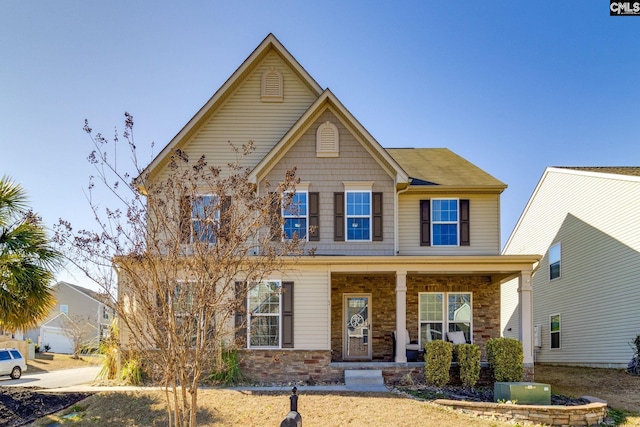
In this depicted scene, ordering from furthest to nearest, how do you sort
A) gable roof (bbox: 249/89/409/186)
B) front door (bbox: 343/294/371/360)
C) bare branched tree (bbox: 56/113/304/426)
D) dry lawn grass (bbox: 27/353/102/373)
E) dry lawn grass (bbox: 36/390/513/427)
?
dry lawn grass (bbox: 27/353/102/373)
front door (bbox: 343/294/371/360)
gable roof (bbox: 249/89/409/186)
dry lawn grass (bbox: 36/390/513/427)
bare branched tree (bbox: 56/113/304/426)

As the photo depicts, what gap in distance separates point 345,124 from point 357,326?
20.3 feet

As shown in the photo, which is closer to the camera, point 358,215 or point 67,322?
point 358,215

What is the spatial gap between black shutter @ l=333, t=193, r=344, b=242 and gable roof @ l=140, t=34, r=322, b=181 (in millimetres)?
3361

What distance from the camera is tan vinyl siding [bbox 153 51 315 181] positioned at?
17047 mm

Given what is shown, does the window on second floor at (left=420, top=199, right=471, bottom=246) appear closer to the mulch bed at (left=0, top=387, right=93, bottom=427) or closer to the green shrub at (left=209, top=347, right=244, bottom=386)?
the green shrub at (left=209, top=347, right=244, bottom=386)

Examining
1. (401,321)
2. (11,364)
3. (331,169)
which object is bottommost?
(11,364)

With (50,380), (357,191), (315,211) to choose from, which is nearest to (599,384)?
(357,191)

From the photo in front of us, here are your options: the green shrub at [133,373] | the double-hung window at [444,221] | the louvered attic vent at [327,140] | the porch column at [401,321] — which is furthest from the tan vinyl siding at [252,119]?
the green shrub at [133,373]

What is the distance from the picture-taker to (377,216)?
16391 millimetres

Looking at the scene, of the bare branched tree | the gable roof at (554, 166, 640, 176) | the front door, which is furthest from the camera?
the gable roof at (554, 166, 640, 176)

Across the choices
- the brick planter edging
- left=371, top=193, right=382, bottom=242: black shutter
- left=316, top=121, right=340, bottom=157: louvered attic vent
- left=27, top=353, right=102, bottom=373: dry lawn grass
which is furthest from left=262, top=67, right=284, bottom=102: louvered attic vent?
left=27, top=353, right=102, bottom=373: dry lawn grass

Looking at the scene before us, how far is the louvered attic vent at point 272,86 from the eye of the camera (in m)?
17.3

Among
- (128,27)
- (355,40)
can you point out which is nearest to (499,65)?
(355,40)

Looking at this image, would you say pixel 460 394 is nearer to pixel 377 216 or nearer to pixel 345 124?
pixel 377 216
